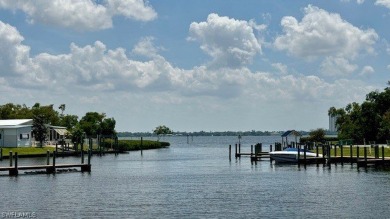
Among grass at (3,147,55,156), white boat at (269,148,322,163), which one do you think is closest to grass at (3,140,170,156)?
grass at (3,147,55,156)

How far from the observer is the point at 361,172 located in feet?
227

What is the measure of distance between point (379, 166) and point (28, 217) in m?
49.0

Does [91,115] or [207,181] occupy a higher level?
[91,115]

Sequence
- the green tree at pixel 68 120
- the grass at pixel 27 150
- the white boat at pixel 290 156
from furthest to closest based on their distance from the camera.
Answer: the green tree at pixel 68 120
the grass at pixel 27 150
the white boat at pixel 290 156

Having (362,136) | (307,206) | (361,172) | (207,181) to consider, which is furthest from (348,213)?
(362,136)

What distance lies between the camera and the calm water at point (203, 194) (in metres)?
41.0

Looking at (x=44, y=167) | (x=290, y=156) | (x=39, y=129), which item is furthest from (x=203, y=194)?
(x=39, y=129)

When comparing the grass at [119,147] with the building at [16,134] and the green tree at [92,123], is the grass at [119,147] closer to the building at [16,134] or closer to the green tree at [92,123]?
the building at [16,134]

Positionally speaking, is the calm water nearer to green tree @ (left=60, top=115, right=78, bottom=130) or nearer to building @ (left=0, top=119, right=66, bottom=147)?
building @ (left=0, top=119, right=66, bottom=147)

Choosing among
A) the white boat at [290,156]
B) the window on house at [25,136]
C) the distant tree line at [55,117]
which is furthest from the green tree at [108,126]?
the white boat at [290,156]

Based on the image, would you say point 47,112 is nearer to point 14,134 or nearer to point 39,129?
point 39,129

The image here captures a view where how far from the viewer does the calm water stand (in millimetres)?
40969

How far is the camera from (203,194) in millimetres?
50562

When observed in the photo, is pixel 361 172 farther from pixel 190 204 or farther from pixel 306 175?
pixel 190 204
